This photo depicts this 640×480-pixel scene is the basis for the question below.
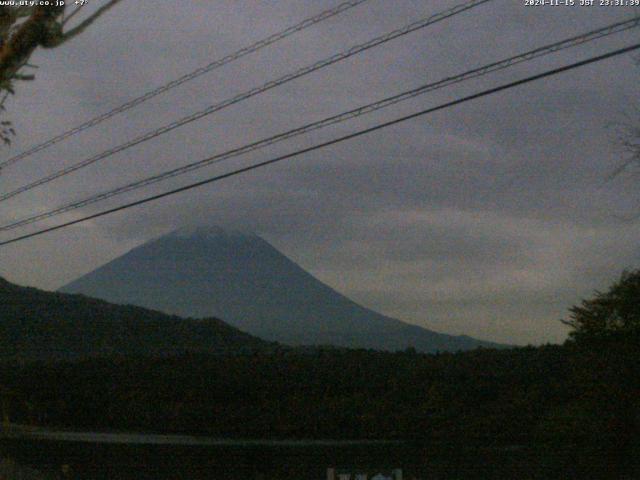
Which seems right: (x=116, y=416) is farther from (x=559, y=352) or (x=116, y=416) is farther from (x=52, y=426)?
(x=559, y=352)

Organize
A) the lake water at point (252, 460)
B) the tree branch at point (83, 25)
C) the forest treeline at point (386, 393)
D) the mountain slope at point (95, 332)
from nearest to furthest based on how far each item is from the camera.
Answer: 1. the tree branch at point (83, 25)
2. the lake water at point (252, 460)
3. the forest treeline at point (386, 393)
4. the mountain slope at point (95, 332)

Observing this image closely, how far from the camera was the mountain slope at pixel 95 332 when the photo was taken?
46312 millimetres

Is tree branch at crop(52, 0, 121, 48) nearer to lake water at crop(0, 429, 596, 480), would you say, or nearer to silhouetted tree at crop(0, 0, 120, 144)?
silhouetted tree at crop(0, 0, 120, 144)

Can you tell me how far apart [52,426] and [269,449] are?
49.2 feet

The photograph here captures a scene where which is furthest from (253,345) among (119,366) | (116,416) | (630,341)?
(630,341)

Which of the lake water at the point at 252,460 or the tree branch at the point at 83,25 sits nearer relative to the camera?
the tree branch at the point at 83,25

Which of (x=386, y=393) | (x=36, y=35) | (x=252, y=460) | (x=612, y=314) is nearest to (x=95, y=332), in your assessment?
(x=386, y=393)

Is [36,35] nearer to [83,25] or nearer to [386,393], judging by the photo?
[83,25]

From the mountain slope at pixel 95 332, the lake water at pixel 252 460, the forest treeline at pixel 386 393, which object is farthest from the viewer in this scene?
the mountain slope at pixel 95 332

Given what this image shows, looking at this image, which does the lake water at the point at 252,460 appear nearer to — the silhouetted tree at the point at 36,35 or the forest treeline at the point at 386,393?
the forest treeline at the point at 386,393

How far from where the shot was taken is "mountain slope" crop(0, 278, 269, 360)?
4631 cm

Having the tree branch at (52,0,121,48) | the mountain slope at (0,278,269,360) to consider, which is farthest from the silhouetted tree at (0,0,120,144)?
the mountain slope at (0,278,269,360)

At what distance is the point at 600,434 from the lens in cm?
1411

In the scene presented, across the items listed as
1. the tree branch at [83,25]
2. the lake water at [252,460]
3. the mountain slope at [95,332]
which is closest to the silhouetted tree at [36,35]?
the tree branch at [83,25]
